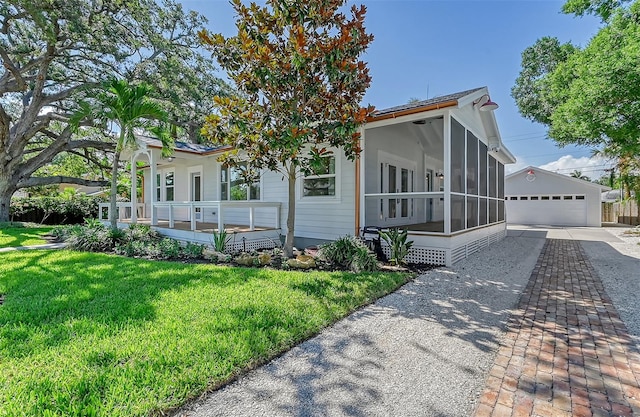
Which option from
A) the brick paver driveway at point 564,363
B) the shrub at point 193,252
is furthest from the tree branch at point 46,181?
the brick paver driveway at point 564,363

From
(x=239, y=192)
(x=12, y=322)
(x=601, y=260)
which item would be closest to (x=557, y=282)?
(x=601, y=260)

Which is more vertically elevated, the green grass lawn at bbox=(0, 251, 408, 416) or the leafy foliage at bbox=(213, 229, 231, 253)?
the leafy foliage at bbox=(213, 229, 231, 253)

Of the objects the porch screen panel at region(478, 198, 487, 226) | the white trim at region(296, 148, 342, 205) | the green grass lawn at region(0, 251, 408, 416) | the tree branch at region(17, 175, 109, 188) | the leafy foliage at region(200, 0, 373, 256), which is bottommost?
the green grass lawn at region(0, 251, 408, 416)

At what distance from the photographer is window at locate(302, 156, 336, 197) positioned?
8.93 m

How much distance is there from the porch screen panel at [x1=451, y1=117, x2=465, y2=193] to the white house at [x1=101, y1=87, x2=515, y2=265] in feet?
0.08

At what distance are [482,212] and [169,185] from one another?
13.1 m

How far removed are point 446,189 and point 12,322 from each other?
Answer: 24.8ft

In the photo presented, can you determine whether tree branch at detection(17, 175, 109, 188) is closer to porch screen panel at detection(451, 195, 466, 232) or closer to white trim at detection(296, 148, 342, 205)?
white trim at detection(296, 148, 342, 205)

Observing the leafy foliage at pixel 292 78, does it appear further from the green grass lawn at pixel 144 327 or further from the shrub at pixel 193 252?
the green grass lawn at pixel 144 327

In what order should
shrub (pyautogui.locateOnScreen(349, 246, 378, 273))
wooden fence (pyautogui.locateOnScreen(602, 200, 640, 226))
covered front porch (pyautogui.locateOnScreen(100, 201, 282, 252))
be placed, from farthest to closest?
wooden fence (pyautogui.locateOnScreen(602, 200, 640, 226)) → covered front porch (pyautogui.locateOnScreen(100, 201, 282, 252)) → shrub (pyautogui.locateOnScreen(349, 246, 378, 273))

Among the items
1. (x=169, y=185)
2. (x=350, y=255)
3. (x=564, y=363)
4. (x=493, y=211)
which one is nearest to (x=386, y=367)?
(x=564, y=363)

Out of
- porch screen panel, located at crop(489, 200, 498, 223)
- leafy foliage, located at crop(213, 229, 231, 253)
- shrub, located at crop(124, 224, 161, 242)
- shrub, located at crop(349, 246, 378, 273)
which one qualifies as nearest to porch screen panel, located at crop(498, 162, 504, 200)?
porch screen panel, located at crop(489, 200, 498, 223)

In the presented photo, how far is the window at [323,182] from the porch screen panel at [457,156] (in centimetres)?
310

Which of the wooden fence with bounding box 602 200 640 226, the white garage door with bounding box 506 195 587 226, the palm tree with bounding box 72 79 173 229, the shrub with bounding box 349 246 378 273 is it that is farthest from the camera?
the wooden fence with bounding box 602 200 640 226
